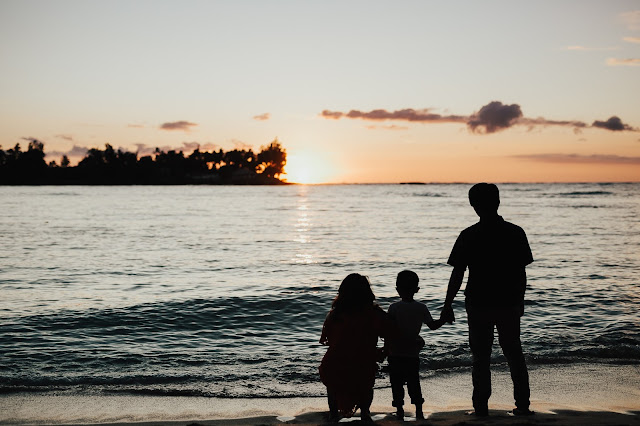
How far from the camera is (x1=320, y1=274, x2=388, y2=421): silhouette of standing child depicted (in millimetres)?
5883

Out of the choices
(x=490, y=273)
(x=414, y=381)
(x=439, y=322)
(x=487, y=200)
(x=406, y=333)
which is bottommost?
(x=414, y=381)

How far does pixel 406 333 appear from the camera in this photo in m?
6.03

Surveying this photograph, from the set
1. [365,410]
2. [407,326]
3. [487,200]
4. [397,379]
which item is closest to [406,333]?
[407,326]

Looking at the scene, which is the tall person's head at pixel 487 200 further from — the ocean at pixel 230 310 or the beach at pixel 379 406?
the ocean at pixel 230 310

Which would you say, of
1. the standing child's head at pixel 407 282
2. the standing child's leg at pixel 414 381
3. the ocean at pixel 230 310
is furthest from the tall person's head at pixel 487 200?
the ocean at pixel 230 310

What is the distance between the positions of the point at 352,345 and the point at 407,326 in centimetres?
62

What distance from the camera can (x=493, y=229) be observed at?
578 cm

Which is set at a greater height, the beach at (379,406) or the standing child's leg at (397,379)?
the standing child's leg at (397,379)

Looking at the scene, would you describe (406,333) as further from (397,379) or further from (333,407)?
(333,407)

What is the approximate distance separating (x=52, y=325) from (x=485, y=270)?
1024 cm

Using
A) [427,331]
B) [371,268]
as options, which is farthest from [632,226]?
[427,331]

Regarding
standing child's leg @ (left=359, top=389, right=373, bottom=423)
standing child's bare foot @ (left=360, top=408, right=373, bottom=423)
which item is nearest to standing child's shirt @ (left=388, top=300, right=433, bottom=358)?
standing child's leg @ (left=359, top=389, right=373, bottom=423)

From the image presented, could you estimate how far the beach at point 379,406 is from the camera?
632cm

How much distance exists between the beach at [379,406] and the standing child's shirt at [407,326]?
743 mm
